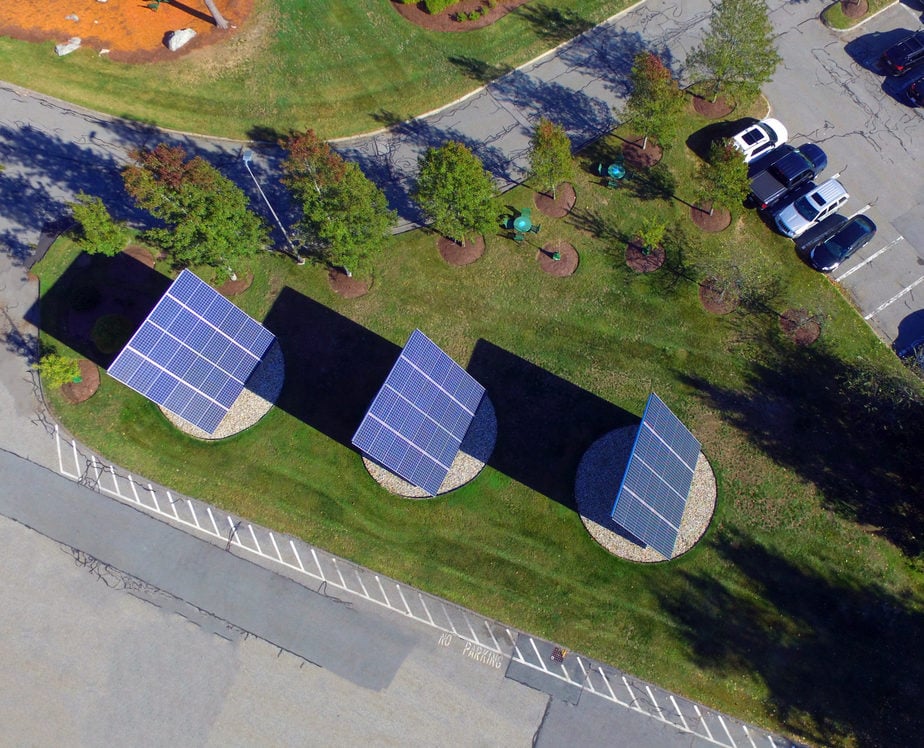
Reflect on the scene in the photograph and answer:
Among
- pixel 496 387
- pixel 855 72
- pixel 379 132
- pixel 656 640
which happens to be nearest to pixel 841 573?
A: pixel 656 640

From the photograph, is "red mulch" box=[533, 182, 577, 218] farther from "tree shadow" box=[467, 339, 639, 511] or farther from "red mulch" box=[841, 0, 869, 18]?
"red mulch" box=[841, 0, 869, 18]

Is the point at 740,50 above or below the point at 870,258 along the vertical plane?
above

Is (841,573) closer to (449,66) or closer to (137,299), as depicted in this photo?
(449,66)

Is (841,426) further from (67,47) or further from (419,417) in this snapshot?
(67,47)

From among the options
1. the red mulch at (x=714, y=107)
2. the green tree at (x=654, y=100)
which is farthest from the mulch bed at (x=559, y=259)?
the red mulch at (x=714, y=107)

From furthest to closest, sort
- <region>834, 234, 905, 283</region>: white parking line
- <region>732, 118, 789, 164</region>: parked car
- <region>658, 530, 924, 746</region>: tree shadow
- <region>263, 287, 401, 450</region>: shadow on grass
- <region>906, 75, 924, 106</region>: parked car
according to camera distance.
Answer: <region>906, 75, 924, 106</region>: parked car < <region>732, 118, 789, 164</region>: parked car < <region>834, 234, 905, 283</region>: white parking line < <region>263, 287, 401, 450</region>: shadow on grass < <region>658, 530, 924, 746</region>: tree shadow

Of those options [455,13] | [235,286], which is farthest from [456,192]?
[455,13]

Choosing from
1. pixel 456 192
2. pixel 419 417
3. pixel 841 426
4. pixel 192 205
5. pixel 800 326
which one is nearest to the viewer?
pixel 419 417

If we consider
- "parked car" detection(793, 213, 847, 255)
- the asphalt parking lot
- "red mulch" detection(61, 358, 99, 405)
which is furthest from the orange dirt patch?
"parked car" detection(793, 213, 847, 255)
